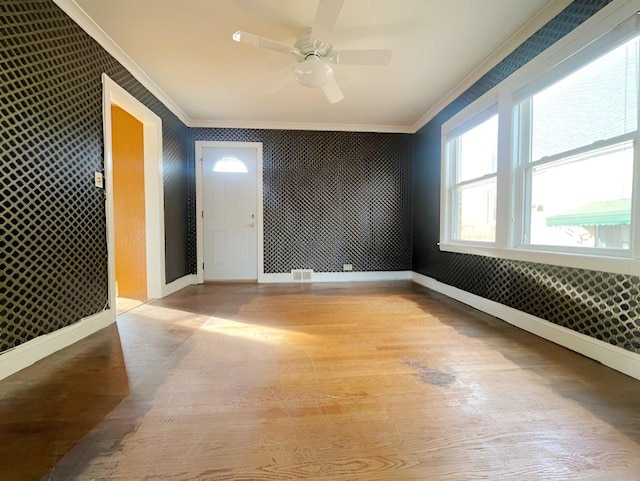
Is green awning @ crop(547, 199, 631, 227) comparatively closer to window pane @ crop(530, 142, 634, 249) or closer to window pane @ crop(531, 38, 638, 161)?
window pane @ crop(530, 142, 634, 249)

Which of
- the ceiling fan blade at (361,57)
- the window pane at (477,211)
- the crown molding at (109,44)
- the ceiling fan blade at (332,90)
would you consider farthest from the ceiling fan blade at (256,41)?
the window pane at (477,211)

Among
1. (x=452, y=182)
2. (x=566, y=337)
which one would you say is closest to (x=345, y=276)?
(x=452, y=182)

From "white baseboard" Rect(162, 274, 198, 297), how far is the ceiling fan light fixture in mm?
2899

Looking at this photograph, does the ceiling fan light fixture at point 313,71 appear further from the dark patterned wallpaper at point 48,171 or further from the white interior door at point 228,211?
the white interior door at point 228,211

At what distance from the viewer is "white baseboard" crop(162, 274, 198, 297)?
333cm

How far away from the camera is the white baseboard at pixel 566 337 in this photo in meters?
1.49

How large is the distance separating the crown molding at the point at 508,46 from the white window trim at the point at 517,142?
0.22 meters

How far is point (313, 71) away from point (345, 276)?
9.64ft

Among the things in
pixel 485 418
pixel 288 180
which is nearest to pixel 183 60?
pixel 288 180

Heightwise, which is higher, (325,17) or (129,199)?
(325,17)

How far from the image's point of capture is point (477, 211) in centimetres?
291

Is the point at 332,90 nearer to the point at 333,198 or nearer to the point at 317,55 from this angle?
the point at 317,55

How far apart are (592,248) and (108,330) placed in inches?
144

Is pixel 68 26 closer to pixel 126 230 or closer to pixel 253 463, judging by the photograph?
pixel 126 230
